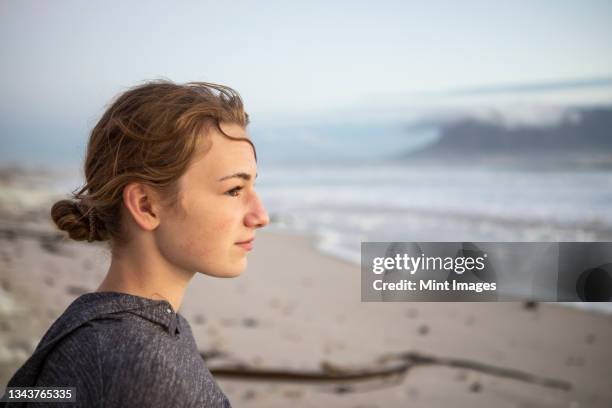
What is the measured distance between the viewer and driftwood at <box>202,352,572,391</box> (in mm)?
3357

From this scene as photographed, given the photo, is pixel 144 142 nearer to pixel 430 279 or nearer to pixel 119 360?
pixel 119 360

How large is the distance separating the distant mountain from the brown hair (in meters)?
16.4

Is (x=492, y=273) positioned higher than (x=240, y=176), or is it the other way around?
(x=240, y=176)

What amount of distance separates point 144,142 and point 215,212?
22 cm

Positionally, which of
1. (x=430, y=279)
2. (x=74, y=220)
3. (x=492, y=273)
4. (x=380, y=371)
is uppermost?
(x=74, y=220)

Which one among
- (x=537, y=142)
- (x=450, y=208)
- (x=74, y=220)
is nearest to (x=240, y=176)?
(x=74, y=220)

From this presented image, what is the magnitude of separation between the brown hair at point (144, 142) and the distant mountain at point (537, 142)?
16.4 meters

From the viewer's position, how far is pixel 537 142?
747 inches

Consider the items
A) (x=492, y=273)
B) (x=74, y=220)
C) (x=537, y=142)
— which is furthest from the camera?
(x=537, y=142)

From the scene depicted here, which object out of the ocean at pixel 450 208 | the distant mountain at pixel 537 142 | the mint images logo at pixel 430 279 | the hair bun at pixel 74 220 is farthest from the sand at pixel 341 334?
the distant mountain at pixel 537 142

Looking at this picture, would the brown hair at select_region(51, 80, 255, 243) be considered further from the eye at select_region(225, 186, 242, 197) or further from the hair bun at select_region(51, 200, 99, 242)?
the eye at select_region(225, 186, 242, 197)

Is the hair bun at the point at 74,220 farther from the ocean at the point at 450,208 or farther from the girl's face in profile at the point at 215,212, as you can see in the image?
the ocean at the point at 450,208

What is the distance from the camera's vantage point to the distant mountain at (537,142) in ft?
56.2

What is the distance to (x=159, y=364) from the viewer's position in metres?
A: 1.08
